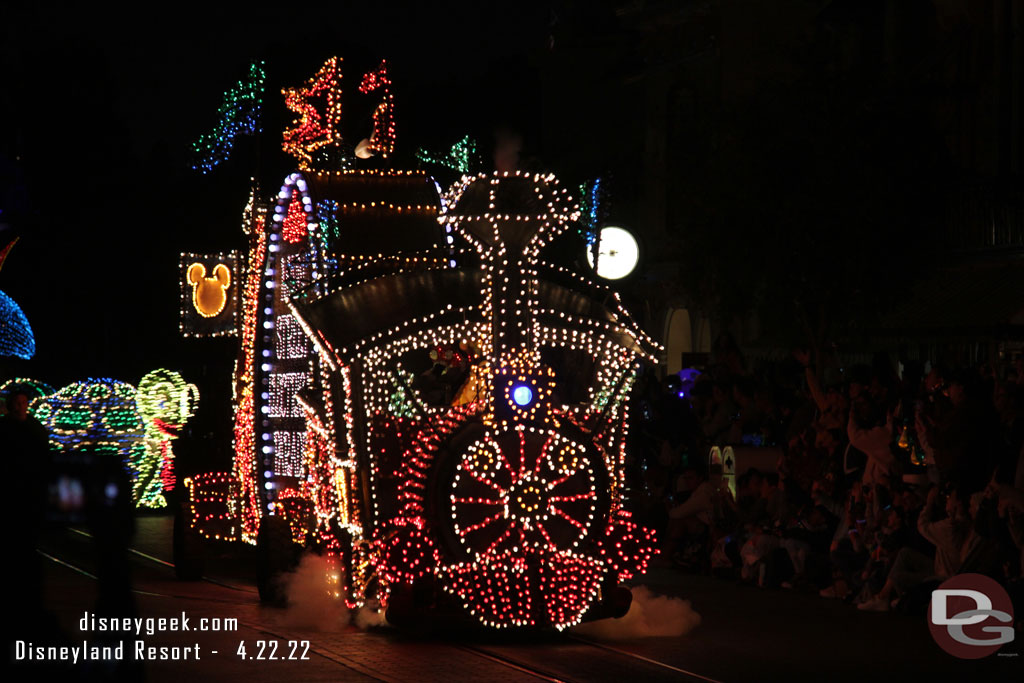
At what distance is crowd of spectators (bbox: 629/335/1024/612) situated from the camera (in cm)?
1316

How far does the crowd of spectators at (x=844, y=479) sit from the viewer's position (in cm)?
1316

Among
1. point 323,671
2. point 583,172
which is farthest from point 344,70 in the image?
point 583,172

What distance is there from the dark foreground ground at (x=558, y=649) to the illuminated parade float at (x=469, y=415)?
1.09 feet

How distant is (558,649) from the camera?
36.8 feet

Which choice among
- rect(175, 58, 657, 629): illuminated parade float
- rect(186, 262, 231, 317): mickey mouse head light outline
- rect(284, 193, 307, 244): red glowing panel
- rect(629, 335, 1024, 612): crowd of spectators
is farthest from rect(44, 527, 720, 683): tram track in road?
rect(186, 262, 231, 317): mickey mouse head light outline

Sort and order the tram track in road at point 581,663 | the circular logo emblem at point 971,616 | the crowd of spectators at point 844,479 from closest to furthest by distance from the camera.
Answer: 1. the tram track in road at point 581,663
2. the circular logo emblem at point 971,616
3. the crowd of spectators at point 844,479

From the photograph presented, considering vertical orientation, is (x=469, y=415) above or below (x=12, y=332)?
below

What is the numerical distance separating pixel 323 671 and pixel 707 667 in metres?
2.36

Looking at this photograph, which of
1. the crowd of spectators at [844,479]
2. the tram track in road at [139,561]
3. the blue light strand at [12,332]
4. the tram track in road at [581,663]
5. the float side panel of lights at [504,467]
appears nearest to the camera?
the tram track in road at [581,663]

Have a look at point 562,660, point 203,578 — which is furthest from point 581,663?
point 203,578

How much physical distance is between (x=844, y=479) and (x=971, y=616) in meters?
3.01

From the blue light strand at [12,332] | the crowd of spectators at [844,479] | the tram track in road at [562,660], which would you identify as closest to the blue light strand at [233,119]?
the crowd of spectators at [844,479]

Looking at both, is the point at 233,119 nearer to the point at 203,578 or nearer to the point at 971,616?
the point at 203,578

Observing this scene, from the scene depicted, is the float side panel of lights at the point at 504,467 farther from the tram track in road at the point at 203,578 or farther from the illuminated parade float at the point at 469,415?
the tram track in road at the point at 203,578
